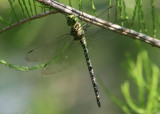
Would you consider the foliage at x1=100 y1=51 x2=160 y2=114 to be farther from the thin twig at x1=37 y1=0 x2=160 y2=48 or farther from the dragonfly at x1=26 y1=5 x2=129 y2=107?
the dragonfly at x1=26 y1=5 x2=129 y2=107

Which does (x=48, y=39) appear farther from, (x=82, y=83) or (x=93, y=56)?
(x=82, y=83)

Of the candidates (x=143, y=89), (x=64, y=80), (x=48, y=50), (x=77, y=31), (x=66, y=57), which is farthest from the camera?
(x=64, y=80)

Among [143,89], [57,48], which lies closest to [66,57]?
[57,48]

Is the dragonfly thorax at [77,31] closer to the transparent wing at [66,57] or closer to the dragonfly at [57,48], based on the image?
the dragonfly at [57,48]

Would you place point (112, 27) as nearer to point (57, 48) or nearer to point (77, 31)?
point (77, 31)

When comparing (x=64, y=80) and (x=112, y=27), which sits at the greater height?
(x=112, y=27)

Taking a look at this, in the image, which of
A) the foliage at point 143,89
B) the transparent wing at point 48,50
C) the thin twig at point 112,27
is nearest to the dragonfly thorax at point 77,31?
the transparent wing at point 48,50

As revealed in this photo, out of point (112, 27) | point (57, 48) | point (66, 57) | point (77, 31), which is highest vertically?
point (112, 27)

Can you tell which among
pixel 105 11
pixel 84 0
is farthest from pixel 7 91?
pixel 105 11

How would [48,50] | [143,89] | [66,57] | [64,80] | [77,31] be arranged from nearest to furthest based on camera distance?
[143,89], [77,31], [48,50], [66,57], [64,80]
